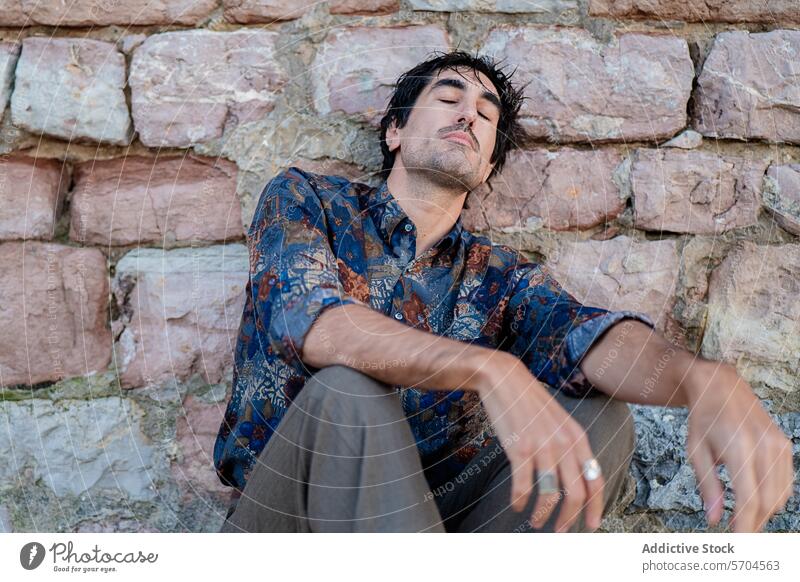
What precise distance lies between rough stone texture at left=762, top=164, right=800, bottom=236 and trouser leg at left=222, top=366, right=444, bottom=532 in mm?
815

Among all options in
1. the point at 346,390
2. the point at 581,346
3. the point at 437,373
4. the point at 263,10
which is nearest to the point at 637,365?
the point at 581,346

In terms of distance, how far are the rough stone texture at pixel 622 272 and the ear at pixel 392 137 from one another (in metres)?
0.32

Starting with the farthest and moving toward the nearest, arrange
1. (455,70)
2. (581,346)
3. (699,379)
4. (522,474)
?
(455,70) < (581,346) < (699,379) < (522,474)

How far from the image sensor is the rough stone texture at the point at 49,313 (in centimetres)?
135

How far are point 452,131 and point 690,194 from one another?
17.0 inches

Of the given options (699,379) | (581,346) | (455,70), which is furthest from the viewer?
(455,70)

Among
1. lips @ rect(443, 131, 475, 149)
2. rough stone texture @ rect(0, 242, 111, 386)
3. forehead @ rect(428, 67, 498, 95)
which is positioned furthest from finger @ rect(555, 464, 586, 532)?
rough stone texture @ rect(0, 242, 111, 386)

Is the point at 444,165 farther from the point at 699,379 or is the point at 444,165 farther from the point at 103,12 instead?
the point at 103,12

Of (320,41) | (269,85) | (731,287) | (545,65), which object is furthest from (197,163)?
(731,287)

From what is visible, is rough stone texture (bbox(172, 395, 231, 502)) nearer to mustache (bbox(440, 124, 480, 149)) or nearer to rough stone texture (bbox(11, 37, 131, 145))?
rough stone texture (bbox(11, 37, 131, 145))

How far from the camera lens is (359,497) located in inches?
37.7

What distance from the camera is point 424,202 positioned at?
4.35 feet
